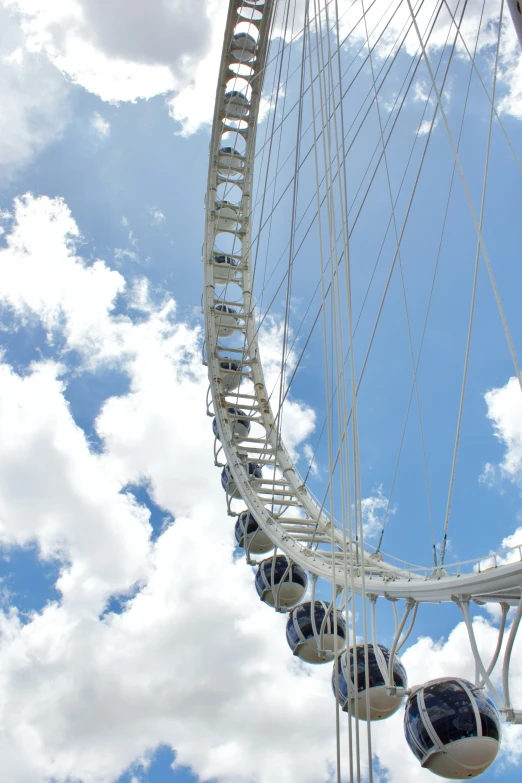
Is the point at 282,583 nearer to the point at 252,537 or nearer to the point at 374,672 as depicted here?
the point at 252,537

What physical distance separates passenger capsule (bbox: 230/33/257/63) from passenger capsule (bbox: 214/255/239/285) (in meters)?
7.28

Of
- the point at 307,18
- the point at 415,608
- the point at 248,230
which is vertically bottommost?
the point at 415,608

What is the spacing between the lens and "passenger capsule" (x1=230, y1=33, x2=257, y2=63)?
23969mm

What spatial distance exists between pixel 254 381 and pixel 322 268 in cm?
1371

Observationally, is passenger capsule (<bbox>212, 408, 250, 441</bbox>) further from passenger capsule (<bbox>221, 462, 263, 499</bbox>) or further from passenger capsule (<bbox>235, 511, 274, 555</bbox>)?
passenger capsule (<bbox>235, 511, 274, 555</bbox>)

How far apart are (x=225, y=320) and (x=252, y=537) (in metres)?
9.80

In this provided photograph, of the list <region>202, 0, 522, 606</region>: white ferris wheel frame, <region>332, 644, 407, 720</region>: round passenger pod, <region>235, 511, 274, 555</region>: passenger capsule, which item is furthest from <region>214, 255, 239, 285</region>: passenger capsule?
<region>332, 644, 407, 720</region>: round passenger pod

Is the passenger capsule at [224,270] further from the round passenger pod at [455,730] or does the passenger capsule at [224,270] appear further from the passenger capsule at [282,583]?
the round passenger pod at [455,730]

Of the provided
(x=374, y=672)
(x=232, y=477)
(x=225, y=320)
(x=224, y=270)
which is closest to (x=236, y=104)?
(x=224, y=270)

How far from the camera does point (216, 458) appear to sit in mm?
22719

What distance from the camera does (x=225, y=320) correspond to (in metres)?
25.5

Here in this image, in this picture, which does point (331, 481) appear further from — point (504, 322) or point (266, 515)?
point (266, 515)

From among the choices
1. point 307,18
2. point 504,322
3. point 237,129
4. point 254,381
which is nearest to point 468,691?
point 504,322

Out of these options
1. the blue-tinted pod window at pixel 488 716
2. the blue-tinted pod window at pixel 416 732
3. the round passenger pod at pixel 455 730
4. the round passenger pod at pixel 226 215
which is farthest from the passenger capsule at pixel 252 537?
the round passenger pod at pixel 226 215
